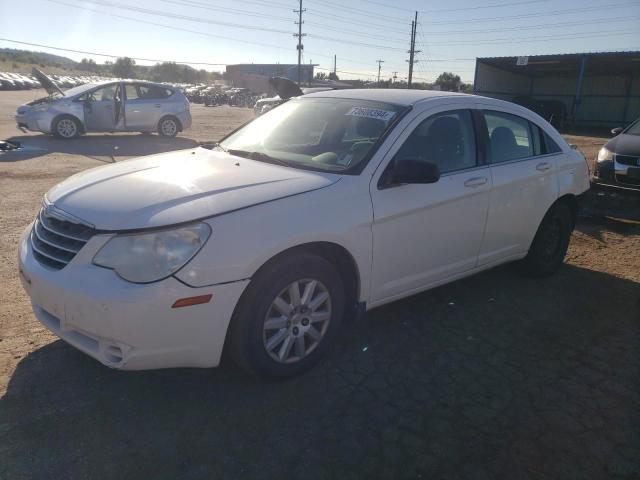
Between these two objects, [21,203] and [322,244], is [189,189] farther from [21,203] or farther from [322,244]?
[21,203]

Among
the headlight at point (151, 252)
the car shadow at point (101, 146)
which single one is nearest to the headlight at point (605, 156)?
the headlight at point (151, 252)

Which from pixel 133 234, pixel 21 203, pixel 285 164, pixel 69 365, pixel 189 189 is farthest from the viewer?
pixel 21 203

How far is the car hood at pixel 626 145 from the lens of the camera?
788 cm

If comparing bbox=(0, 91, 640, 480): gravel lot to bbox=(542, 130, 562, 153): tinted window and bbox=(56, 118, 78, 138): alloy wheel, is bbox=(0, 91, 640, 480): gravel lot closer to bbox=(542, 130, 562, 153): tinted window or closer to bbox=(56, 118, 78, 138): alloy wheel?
A: bbox=(542, 130, 562, 153): tinted window

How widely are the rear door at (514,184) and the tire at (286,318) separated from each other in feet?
5.37

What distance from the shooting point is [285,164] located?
11.3 feet

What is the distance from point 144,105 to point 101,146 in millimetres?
1993

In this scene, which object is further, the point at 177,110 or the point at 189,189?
the point at 177,110

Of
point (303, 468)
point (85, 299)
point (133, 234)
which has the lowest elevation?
point (303, 468)

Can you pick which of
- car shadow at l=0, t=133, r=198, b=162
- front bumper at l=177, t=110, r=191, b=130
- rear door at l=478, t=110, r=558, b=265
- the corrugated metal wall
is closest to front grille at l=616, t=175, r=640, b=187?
rear door at l=478, t=110, r=558, b=265

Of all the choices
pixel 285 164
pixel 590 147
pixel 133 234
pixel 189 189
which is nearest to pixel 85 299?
pixel 133 234

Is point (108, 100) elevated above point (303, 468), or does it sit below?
above

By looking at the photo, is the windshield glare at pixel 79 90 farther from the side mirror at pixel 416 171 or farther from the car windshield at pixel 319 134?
the side mirror at pixel 416 171

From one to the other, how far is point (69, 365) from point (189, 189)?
135 centimetres
